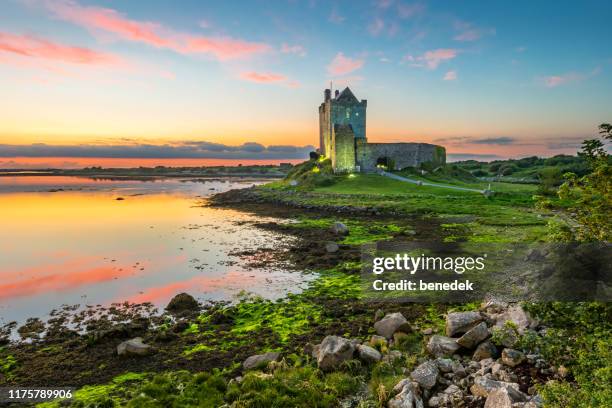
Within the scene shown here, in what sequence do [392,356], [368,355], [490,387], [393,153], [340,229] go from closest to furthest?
[490,387], [368,355], [392,356], [340,229], [393,153]

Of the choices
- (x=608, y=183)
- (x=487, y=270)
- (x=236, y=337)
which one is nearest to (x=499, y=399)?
(x=608, y=183)

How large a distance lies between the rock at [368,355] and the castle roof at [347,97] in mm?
65200

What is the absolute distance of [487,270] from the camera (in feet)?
47.7

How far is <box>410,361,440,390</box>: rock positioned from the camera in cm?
650

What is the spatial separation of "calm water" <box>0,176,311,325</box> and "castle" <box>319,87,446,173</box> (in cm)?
3002

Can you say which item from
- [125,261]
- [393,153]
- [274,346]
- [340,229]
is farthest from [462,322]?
[393,153]

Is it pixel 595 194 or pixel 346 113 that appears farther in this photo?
pixel 346 113

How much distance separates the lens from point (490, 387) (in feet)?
19.5

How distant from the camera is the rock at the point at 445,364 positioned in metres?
6.88

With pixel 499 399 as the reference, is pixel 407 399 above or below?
below

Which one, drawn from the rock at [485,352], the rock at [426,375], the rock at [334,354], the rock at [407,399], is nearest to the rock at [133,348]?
the rock at [334,354]

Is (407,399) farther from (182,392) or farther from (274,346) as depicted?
(274,346)

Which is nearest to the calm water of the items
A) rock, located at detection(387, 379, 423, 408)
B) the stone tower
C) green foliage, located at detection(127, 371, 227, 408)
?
green foliage, located at detection(127, 371, 227, 408)

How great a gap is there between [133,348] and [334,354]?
18.2 ft
